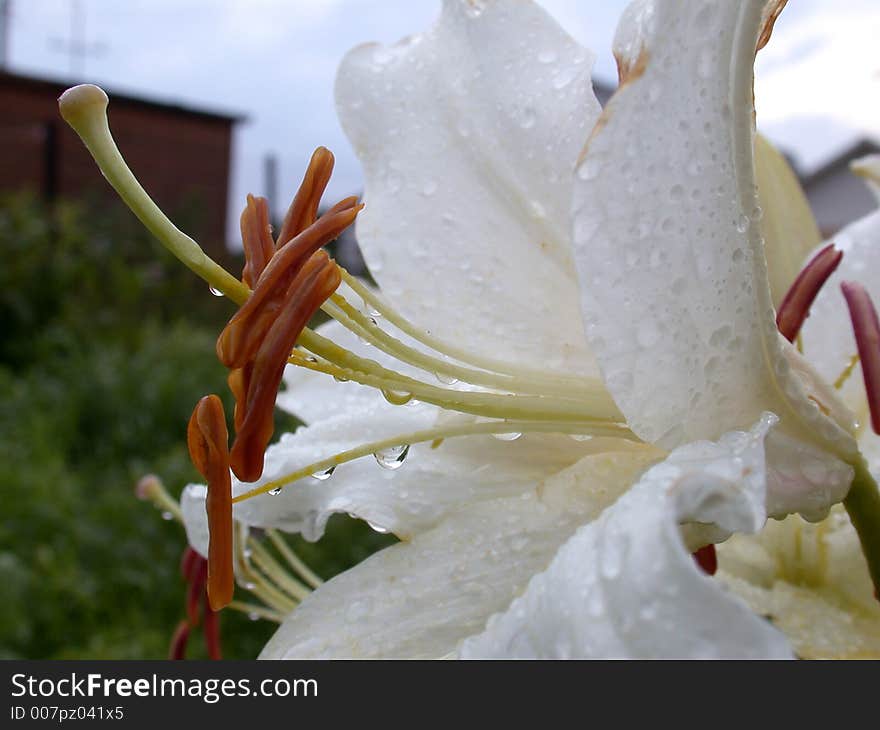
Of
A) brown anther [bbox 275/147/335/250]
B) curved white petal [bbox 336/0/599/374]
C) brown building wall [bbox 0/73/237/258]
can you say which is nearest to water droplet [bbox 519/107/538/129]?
curved white petal [bbox 336/0/599/374]

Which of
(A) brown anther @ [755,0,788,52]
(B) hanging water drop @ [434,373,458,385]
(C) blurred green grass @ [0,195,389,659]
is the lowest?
(C) blurred green grass @ [0,195,389,659]

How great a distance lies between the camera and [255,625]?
2.23m

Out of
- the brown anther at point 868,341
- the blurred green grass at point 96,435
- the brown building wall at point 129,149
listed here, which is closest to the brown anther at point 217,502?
the brown anther at point 868,341

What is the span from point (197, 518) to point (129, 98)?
10778 millimetres

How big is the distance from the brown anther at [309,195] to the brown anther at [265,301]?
26 mm

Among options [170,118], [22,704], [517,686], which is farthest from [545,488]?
[170,118]

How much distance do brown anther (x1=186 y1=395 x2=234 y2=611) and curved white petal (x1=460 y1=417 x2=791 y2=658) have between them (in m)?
0.13

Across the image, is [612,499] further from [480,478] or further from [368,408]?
[368,408]

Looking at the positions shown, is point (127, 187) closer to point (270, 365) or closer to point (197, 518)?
point (270, 365)

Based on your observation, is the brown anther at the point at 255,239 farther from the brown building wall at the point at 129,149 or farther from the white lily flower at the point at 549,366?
the brown building wall at the point at 129,149

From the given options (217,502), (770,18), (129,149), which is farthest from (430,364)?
(129,149)

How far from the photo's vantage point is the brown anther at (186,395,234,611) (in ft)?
1.60

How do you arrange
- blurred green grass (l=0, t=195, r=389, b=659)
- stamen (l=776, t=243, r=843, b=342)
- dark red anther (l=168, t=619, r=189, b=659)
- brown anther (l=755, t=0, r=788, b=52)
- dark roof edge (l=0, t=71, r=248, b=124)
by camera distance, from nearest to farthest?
brown anther (l=755, t=0, r=788, b=52) → stamen (l=776, t=243, r=843, b=342) → dark red anther (l=168, t=619, r=189, b=659) → blurred green grass (l=0, t=195, r=389, b=659) → dark roof edge (l=0, t=71, r=248, b=124)

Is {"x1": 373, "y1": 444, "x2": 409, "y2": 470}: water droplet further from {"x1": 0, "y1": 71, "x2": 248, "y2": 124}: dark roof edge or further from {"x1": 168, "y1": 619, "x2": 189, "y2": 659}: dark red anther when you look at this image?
{"x1": 0, "y1": 71, "x2": 248, "y2": 124}: dark roof edge
